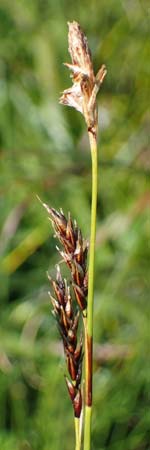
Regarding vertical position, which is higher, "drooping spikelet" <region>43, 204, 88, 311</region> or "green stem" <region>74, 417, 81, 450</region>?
"drooping spikelet" <region>43, 204, 88, 311</region>

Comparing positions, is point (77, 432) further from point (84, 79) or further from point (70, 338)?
point (84, 79)

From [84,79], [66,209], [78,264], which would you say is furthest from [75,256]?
[66,209]

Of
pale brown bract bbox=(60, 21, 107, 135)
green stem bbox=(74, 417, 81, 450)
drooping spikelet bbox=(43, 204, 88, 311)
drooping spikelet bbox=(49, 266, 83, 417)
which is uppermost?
pale brown bract bbox=(60, 21, 107, 135)

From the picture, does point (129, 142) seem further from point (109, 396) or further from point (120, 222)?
point (109, 396)

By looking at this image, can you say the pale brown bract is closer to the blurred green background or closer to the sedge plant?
the sedge plant

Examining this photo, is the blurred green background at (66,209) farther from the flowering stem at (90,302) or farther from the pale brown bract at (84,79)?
the pale brown bract at (84,79)

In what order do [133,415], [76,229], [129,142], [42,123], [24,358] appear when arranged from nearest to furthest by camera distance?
1. [76,229]
2. [133,415]
3. [24,358]
4. [129,142]
5. [42,123]

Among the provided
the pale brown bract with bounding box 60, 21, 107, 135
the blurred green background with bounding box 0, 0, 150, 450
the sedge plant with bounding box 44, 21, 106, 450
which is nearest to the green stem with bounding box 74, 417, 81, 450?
the sedge plant with bounding box 44, 21, 106, 450

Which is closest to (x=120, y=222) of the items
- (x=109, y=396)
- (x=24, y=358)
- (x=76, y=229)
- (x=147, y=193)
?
(x=147, y=193)
